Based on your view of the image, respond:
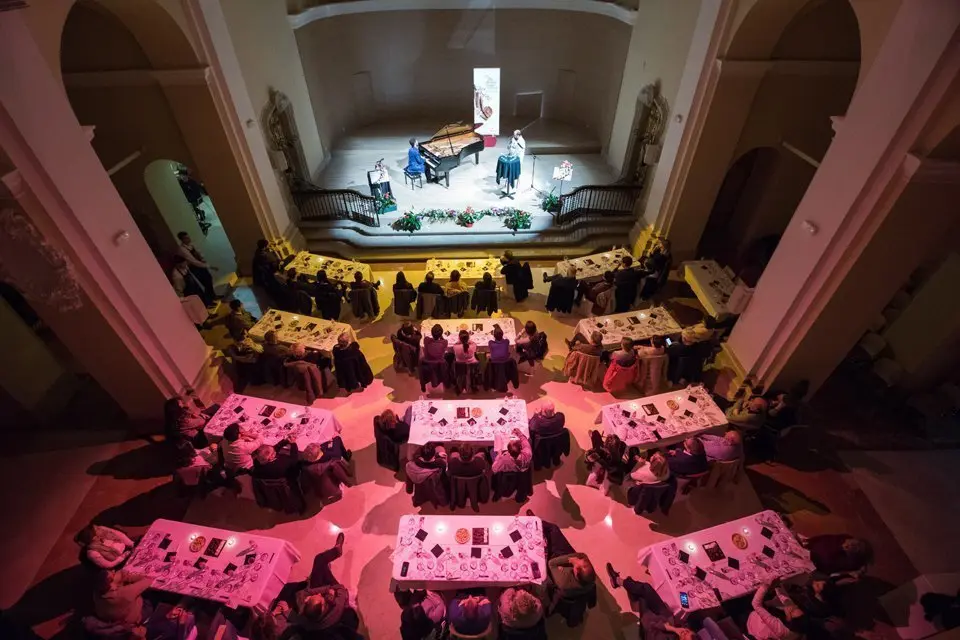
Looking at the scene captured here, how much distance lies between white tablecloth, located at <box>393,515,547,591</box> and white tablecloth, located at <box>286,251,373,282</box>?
5398 mm

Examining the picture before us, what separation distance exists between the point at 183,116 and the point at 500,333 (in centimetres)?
670

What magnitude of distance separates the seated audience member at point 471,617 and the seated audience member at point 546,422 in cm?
233

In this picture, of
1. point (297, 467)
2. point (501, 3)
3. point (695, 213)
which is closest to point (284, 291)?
point (297, 467)

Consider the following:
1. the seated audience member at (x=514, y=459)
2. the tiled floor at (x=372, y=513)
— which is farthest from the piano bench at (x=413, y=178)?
the seated audience member at (x=514, y=459)

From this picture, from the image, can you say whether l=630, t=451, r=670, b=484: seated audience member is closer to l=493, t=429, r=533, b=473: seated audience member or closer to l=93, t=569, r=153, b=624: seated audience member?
l=493, t=429, r=533, b=473: seated audience member

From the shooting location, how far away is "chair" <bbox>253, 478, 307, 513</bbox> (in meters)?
6.32

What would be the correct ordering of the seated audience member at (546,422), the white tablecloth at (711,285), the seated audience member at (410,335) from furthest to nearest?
1. the white tablecloth at (711,285)
2. the seated audience member at (410,335)
3. the seated audience member at (546,422)

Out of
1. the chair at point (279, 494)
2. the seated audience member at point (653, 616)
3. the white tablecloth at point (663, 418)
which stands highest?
the white tablecloth at point (663, 418)

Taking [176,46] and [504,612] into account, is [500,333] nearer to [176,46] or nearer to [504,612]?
[504,612]

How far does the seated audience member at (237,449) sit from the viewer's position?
614 cm

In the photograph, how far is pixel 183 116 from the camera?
339 inches

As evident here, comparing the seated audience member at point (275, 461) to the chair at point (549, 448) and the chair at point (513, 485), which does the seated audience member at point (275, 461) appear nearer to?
the chair at point (513, 485)

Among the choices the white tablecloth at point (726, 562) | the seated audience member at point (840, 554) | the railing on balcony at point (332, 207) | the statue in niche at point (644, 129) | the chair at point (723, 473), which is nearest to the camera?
the seated audience member at point (840, 554)

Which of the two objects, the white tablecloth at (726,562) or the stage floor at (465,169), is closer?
the white tablecloth at (726,562)
